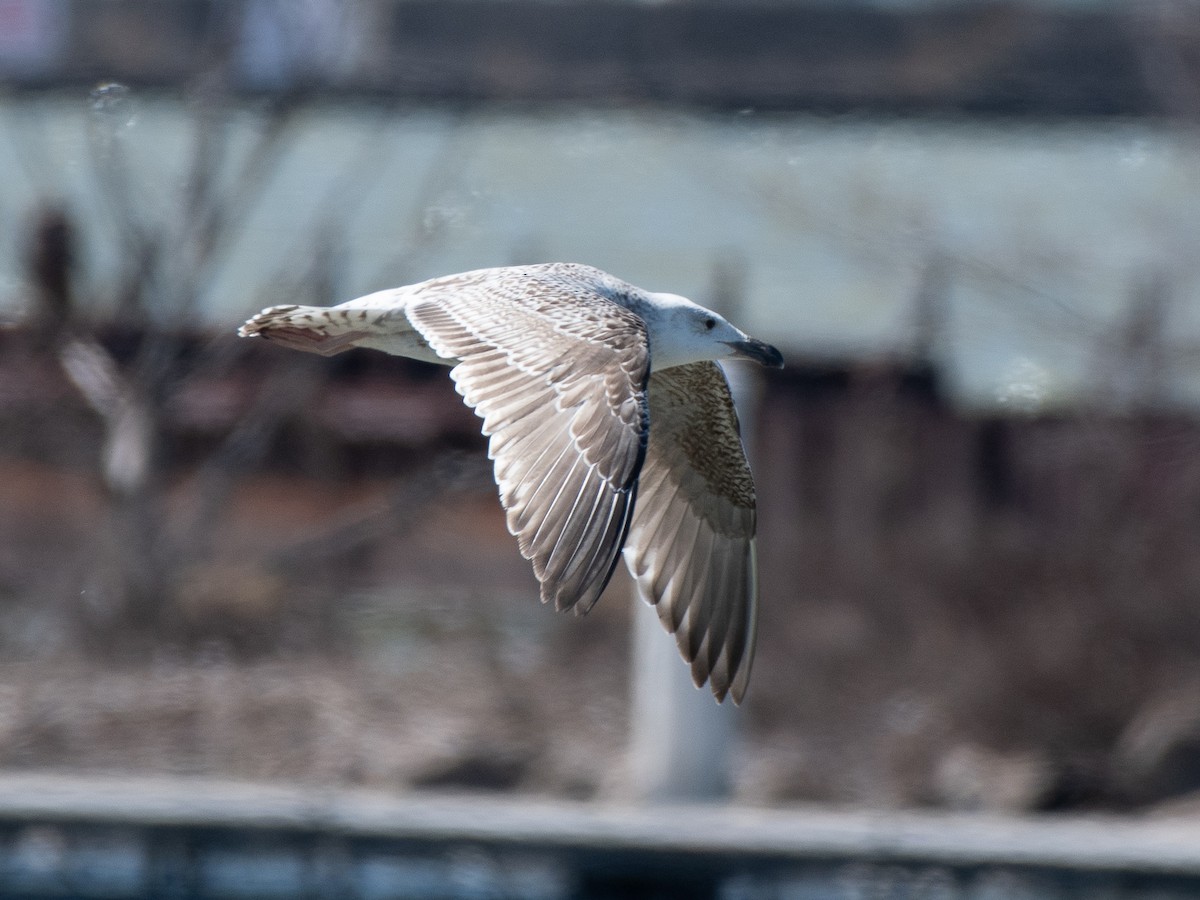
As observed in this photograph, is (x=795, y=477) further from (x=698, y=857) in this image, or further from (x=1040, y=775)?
(x=698, y=857)

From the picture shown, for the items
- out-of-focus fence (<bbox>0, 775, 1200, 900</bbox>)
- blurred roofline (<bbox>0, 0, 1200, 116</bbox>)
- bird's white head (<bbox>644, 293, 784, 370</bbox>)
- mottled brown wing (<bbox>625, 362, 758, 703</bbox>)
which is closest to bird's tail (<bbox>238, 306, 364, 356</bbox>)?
bird's white head (<bbox>644, 293, 784, 370</bbox>)

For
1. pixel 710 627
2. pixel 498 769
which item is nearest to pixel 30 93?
pixel 498 769

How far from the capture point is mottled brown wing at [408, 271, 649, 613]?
10.7 ft

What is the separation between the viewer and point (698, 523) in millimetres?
4500

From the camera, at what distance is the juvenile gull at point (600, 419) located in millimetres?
3344

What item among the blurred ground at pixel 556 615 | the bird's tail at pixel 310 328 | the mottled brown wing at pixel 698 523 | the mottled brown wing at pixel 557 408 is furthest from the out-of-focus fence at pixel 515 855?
the mottled brown wing at pixel 557 408

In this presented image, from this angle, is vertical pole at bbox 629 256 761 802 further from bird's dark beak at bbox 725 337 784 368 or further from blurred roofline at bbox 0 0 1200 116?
blurred roofline at bbox 0 0 1200 116

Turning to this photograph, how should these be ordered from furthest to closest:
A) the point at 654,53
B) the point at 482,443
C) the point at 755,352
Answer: the point at 654,53 < the point at 482,443 < the point at 755,352

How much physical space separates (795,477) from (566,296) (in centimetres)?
551

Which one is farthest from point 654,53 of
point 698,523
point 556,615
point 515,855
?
point 698,523

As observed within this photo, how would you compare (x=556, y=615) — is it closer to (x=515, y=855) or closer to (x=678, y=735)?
(x=678, y=735)

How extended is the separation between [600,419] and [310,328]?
0.89 m

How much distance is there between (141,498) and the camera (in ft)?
28.7

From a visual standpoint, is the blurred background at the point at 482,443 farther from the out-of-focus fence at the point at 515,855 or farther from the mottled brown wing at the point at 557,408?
the mottled brown wing at the point at 557,408
